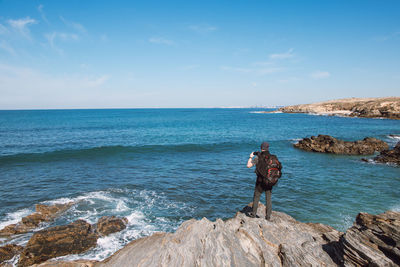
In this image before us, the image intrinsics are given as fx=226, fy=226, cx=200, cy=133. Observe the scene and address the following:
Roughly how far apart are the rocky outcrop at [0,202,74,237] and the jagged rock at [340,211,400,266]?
43.2 feet

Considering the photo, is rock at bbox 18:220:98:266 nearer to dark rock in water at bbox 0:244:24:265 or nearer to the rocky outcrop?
dark rock in water at bbox 0:244:24:265

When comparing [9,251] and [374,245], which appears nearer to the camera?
[374,245]

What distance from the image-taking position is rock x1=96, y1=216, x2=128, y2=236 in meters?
10.7

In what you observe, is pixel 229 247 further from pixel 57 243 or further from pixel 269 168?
pixel 57 243

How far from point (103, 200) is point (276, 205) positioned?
1091cm

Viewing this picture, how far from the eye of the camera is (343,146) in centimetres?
2917

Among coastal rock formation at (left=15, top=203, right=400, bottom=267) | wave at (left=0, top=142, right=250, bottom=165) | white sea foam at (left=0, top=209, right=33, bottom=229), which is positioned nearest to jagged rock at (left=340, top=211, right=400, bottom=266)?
coastal rock formation at (left=15, top=203, right=400, bottom=267)

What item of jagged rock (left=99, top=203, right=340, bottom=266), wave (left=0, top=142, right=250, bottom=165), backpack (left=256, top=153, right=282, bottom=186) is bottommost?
wave (left=0, top=142, right=250, bottom=165)

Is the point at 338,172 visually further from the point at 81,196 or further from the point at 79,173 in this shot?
the point at 79,173

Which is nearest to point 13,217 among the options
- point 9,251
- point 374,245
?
point 9,251

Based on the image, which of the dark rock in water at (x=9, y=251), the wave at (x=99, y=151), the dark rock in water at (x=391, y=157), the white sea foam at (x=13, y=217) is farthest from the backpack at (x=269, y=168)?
the wave at (x=99, y=151)

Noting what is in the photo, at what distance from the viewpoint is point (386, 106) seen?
276 feet

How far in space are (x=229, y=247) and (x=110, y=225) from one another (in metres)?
7.31

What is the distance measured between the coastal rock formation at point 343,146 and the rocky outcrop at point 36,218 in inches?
1137
